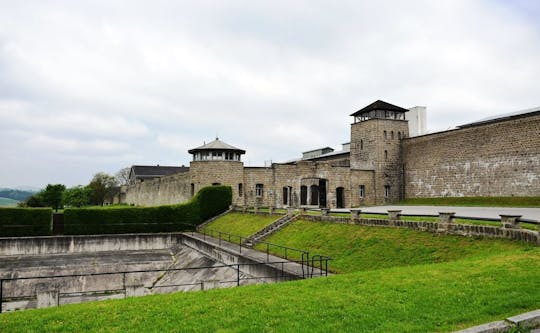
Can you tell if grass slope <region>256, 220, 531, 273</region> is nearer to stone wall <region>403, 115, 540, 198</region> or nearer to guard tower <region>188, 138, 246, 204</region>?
guard tower <region>188, 138, 246, 204</region>

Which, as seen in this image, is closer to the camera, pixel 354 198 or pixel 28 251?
pixel 28 251

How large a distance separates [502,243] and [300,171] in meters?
24.1

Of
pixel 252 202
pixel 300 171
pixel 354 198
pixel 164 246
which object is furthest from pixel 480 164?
pixel 164 246

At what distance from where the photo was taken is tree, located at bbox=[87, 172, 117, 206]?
74938 mm

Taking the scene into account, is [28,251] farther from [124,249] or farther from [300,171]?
[300,171]

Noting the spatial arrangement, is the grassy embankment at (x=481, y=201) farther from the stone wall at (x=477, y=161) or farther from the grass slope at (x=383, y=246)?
the grass slope at (x=383, y=246)

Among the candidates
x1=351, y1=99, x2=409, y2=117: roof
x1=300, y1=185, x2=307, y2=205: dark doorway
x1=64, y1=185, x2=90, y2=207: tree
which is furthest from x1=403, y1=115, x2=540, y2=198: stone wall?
x1=64, y1=185, x2=90, y2=207: tree

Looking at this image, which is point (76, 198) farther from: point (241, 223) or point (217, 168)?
point (241, 223)

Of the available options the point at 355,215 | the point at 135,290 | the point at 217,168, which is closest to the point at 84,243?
the point at 217,168

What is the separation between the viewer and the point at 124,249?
28797 mm

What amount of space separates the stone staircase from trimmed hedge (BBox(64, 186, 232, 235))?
9673mm

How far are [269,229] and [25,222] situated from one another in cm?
1700

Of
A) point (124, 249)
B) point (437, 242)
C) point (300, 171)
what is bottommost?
point (124, 249)

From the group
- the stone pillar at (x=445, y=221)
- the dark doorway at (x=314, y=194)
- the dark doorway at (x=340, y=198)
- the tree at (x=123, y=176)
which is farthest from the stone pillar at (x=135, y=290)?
the tree at (x=123, y=176)
